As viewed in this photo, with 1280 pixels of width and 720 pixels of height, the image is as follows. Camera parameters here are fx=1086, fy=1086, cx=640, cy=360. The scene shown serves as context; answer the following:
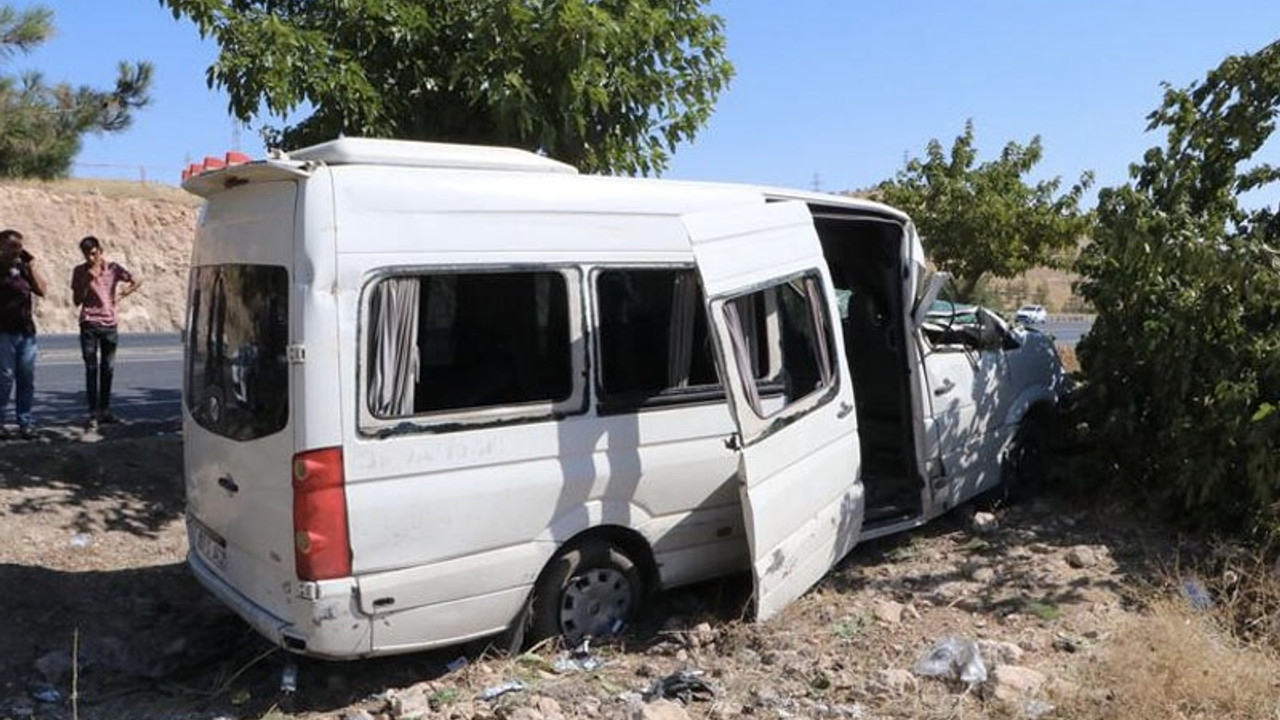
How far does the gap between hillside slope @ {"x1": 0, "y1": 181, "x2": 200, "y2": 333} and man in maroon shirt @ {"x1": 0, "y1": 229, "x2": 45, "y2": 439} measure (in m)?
23.3

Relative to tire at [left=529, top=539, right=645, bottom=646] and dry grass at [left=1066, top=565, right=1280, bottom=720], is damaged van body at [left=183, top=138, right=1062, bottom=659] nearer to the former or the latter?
tire at [left=529, top=539, right=645, bottom=646]

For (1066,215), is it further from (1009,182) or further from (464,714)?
(464,714)

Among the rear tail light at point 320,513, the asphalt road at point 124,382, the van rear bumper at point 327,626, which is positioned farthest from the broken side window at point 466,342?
the asphalt road at point 124,382

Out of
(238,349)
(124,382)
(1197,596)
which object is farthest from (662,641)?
(124,382)

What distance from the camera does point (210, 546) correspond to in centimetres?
502

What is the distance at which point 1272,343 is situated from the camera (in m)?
6.20

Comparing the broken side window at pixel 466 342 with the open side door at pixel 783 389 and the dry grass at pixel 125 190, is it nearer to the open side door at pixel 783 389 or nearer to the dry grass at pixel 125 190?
the open side door at pixel 783 389

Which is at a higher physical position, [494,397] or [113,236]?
[113,236]

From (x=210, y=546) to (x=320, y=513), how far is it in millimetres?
1176

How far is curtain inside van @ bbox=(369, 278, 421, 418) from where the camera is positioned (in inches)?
170

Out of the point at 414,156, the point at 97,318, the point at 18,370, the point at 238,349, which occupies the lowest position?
the point at 18,370

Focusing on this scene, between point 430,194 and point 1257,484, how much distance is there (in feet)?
15.3

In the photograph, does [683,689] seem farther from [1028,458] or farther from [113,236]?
[113,236]

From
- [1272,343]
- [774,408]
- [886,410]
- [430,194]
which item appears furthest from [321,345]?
[1272,343]
